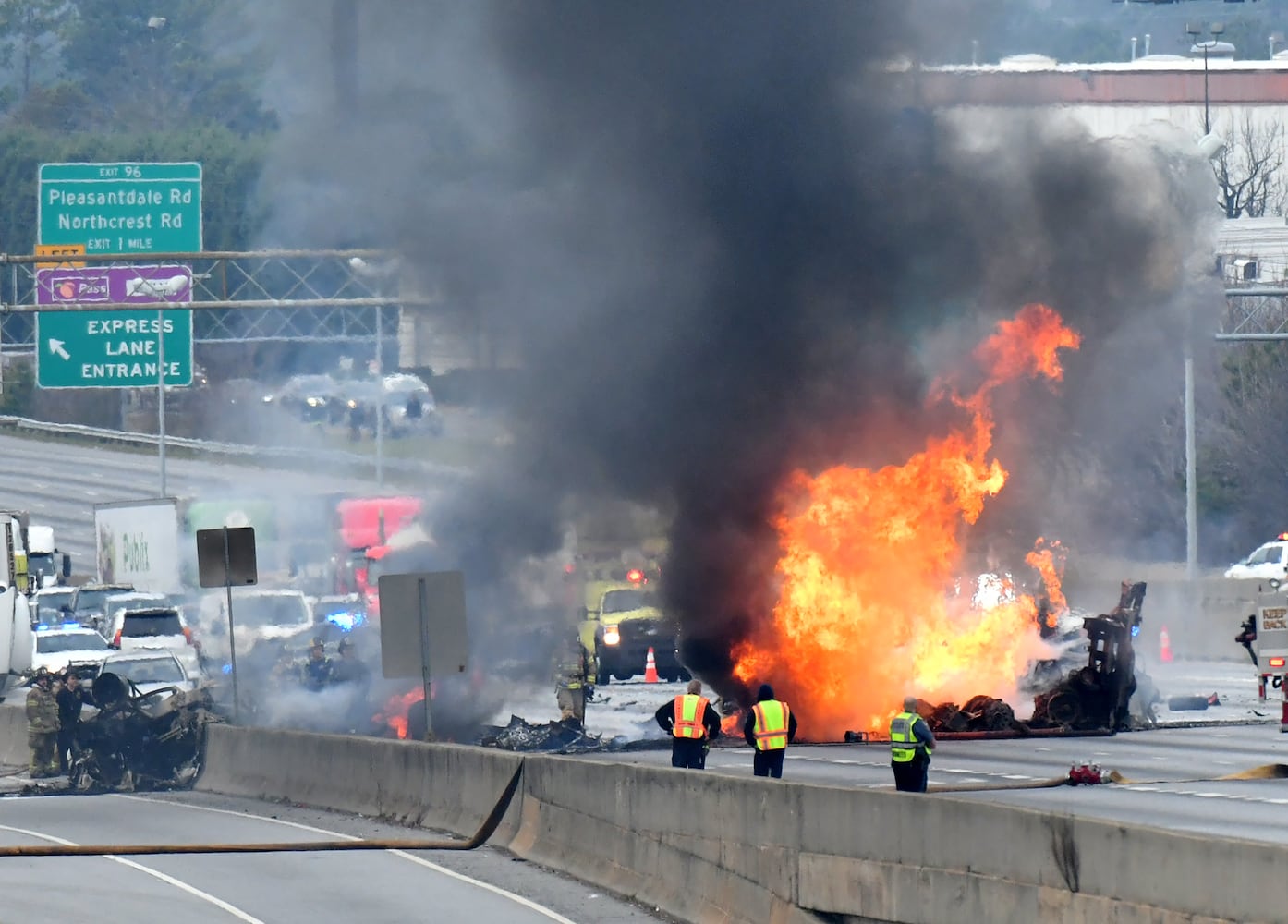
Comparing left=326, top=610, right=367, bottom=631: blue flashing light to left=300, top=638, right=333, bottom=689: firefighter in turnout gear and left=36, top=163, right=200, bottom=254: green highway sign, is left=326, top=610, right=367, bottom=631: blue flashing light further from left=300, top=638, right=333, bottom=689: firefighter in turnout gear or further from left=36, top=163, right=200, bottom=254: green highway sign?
left=36, top=163, right=200, bottom=254: green highway sign

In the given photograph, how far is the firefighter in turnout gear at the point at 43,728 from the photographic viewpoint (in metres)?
25.3

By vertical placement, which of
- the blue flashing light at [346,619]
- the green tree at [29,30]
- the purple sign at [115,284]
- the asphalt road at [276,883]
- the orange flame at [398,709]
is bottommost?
the asphalt road at [276,883]

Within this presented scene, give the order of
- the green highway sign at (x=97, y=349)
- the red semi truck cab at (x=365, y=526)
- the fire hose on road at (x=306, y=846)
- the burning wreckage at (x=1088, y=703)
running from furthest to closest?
the red semi truck cab at (x=365, y=526) < the green highway sign at (x=97, y=349) < the burning wreckage at (x=1088, y=703) < the fire hose on road at (x=306, y=846)

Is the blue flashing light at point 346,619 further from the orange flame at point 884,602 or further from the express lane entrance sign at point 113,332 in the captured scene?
the orange flame at point 884,602

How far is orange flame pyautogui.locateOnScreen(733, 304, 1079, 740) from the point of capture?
2827cm

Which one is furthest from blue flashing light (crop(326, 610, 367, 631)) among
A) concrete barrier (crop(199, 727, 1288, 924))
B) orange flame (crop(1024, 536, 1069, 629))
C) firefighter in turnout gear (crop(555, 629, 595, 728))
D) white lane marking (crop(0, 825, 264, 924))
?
white lane marking (crop(0, 825, 264, 924))

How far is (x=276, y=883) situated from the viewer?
52.3 ft

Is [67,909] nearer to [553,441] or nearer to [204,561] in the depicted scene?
[204,561]

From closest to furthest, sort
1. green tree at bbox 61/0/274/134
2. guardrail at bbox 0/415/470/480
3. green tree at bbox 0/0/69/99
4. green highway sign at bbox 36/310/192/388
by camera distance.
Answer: green highway sign at bbox 36/310/192/388 → guardrail at bbox 0/415/470/480 → green tree at bbox 61/0/274/134 → green tree at bbox 0/0/69/99

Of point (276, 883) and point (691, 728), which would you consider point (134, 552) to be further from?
point (276, 883)

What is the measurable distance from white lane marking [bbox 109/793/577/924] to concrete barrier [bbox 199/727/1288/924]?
2.30 ft

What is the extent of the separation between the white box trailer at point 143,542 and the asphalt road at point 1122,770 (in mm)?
25778

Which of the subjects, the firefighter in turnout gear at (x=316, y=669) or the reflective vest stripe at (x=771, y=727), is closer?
the reflective vest stripe at (x=771, y=727)

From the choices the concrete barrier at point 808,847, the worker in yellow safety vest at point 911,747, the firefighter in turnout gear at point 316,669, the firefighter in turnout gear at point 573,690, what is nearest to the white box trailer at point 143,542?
the firefighter in turnout gear at point 316,669
